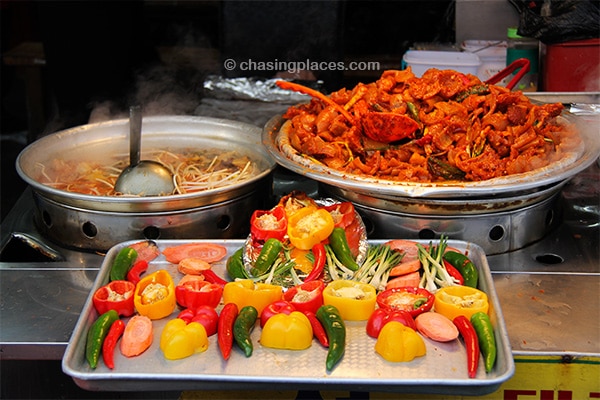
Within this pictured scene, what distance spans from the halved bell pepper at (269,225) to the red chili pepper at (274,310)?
316mm

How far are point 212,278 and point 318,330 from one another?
50 centimetres

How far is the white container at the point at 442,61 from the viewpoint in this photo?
458 centimetres

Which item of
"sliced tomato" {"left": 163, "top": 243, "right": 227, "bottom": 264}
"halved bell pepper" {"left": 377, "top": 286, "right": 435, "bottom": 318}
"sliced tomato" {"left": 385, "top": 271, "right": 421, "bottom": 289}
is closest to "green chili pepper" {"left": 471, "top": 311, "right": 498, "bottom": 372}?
"halved bell pepper" {"left": 377, "top": 286, "right": 435, "bottom": 318}

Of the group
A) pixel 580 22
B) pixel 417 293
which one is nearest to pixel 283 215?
pixel 417 293

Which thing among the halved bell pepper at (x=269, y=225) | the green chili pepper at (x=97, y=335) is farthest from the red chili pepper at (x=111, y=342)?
the halved bell pepper at (x=269, y=225)

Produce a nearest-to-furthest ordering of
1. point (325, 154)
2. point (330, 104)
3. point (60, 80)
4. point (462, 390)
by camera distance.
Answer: point (462, 390)
point (325, 154)
point (330, 104)
point (60, 80)

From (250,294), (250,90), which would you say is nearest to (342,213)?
(250,294)

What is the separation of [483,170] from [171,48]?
5.48m

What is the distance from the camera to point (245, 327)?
2.13 metres

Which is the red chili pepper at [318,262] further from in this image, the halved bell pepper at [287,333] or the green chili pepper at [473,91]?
the green chili pepper at [473,91]

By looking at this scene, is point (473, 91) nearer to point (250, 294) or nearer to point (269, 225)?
point (269, 225)

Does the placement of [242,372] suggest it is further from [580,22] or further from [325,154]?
[580,22]

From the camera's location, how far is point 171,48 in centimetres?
748

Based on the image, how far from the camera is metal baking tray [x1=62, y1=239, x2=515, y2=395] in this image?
6.33 ft
